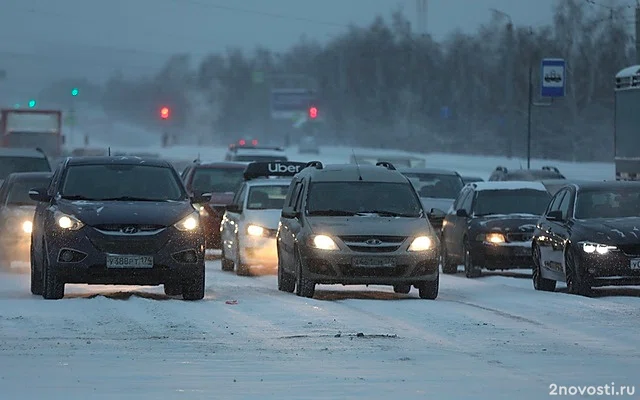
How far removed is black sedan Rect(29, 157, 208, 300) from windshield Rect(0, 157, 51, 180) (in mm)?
14760

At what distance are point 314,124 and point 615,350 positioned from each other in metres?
167

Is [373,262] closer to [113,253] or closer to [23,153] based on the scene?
[113,253]

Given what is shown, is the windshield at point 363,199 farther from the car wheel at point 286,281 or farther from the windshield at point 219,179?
the windshield at point 219,179

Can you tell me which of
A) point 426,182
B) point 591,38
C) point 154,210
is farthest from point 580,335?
point 591,38

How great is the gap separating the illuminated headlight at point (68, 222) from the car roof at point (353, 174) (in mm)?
3653

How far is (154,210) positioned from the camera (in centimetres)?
1820

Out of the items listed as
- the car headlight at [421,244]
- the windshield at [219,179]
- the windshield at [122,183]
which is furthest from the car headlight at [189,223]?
the windshield at [219,179]

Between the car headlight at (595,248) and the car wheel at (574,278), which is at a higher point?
the car headlight at (595,248)

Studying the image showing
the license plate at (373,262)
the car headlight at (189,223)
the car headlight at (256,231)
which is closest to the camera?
the car headlight at (189,223)

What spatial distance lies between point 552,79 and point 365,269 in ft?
148

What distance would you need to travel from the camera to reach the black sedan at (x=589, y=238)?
1981 cm

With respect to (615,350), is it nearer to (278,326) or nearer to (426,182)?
(278,326)

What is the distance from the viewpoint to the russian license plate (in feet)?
58.2

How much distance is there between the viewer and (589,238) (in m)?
20.1
